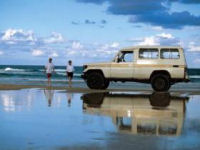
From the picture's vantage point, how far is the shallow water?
8.34 metres

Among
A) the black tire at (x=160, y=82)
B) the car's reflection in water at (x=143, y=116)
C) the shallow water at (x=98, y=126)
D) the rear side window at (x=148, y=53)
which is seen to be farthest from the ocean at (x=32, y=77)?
the shallow water at (x=98, y=126)

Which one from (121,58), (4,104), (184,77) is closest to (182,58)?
(184,77)

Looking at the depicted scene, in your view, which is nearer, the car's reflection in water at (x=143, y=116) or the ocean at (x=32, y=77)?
the car's reflection in water at (x=143, y=116)

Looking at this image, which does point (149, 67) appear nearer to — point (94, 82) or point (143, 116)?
point (94, 82)

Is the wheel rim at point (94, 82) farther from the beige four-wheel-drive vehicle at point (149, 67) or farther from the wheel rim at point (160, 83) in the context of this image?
the wheel rim at point (160, 83)

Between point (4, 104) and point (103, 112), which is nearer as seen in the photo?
Result: point (103, 112)

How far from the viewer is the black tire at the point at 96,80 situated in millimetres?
24562

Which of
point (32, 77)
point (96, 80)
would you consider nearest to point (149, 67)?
point (96, 80)

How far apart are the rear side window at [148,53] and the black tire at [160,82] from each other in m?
0.93

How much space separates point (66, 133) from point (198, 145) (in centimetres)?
256

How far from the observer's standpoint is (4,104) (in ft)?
50.6

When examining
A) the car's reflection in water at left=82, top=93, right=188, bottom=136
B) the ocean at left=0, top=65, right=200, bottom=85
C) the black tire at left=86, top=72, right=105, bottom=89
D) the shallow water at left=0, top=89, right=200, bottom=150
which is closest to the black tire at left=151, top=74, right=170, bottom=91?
the black tire at left=86, top=72, right=105, bottom=89

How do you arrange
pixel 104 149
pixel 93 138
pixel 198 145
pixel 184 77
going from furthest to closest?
1. pixel 184 77
2. pixel 93 138
3. pixel 198 145
4. pixel 104 149

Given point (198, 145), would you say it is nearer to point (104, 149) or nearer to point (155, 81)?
point (104, 149)
